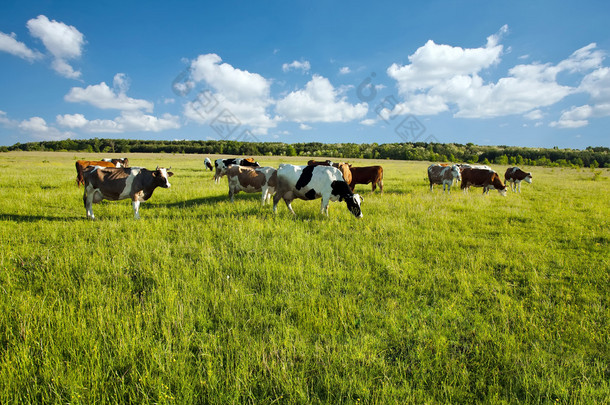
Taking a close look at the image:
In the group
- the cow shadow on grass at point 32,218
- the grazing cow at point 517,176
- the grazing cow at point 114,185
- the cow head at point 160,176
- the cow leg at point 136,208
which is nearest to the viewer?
the cow shadow on grass at point 32,218

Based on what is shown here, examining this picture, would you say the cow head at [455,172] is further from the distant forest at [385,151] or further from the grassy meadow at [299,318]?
the distant forest at [385,151]

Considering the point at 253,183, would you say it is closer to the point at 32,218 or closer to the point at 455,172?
the point at 32,218

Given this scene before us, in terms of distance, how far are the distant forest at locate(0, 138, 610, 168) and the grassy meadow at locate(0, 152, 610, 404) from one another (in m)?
76.9

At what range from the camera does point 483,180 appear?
16500 millimetres

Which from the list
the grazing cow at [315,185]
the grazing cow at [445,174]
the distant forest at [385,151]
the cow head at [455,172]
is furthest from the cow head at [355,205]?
the distant forest at [385,151]

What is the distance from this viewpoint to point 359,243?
6137 millimetres

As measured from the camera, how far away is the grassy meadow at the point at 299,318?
7.62ft

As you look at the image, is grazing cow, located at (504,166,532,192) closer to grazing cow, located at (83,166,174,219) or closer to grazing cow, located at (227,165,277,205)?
grazing cow, located at (227,165,277,205)

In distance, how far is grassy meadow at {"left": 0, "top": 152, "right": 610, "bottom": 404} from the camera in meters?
2.32

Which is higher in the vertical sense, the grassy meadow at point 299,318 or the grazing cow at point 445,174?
the grazing cow at point 445,174

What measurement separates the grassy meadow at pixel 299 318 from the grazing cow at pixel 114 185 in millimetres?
1827

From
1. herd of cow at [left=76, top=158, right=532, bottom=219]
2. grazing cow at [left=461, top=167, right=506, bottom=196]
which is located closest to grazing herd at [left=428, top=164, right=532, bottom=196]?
grazing cow at [left=461, top=167, right=506, bottom=196]

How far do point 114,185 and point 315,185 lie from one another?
658cm

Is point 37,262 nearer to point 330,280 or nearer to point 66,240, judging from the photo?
point 66,240
